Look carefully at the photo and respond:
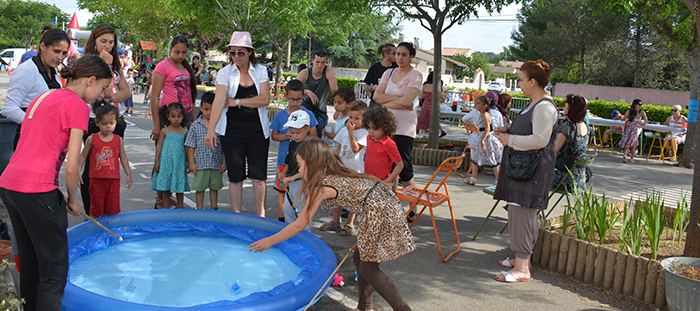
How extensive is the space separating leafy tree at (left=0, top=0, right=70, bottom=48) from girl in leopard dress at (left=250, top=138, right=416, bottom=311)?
74250 mm

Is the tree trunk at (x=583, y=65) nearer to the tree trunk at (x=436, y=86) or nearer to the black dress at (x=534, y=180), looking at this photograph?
the tree trunk at (x=436, y=86)

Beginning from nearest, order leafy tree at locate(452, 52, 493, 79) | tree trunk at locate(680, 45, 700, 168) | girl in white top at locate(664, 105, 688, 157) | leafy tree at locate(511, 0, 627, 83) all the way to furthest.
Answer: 1. tree trunk at locate(680, 45, 700, 168)
2. girl in white top at locate(664, 105, 688, 157)
3. leafy tree at locate(511, 0, 627, 83)
4. leafy tree at locate(452, 52, 493, 79)

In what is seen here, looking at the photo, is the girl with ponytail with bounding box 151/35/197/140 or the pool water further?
the girl with ponytail with bounding box 151/35/197/140

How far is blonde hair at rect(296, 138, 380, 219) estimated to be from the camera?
3.09m

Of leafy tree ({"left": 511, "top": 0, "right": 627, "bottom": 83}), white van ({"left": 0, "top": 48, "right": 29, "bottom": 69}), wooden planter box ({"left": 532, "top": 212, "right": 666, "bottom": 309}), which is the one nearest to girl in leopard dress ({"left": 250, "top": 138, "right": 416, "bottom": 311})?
wooden planter box ({"left": 532, "top": 212, "right": 666, "bottom": 309})

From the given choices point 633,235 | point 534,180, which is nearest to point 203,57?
point 534,180

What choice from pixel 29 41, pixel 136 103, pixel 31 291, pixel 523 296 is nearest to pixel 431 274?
pixel 523 296

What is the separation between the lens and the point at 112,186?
4.81 meters

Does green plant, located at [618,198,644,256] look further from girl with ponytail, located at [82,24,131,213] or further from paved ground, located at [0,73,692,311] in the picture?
girl with ponytail, located at [82,24,131,213]

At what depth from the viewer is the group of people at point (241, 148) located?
2.66 m

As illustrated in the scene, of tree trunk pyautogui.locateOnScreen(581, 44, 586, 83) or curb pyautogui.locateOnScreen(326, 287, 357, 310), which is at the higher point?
tree trunk pyautogui.locateOnScreen(581, 44, 586, 83)

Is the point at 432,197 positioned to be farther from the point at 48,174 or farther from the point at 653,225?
the point at 48,174

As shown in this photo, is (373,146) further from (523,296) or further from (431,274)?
(523,296)

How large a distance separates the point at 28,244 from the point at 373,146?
2922mm
